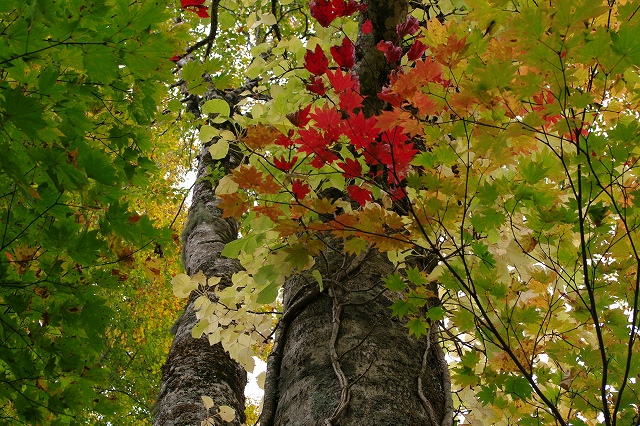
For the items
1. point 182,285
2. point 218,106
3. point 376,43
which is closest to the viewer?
point 218,106

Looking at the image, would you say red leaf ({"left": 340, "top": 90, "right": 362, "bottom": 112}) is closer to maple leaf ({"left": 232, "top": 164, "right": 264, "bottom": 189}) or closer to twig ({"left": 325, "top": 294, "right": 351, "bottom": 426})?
maple leaf ({"left": 232, "top": 164, "right": 264, "bottom": 189})

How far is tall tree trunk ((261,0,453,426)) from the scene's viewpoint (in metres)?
1.32

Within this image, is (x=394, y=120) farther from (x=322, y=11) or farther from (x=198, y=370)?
(x=198, y=370)

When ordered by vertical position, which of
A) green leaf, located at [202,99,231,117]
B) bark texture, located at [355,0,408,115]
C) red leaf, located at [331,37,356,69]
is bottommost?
green leaf, located at [202,99,231,117]

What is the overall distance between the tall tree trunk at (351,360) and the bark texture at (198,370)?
1042mm

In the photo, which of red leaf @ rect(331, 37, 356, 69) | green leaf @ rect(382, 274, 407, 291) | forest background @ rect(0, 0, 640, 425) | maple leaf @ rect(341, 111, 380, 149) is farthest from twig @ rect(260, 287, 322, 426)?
red leaf @ rect(331, 37, 356, 69)

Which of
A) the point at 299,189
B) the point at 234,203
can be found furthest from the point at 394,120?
the point at 234,203

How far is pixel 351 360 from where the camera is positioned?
56.4 inches

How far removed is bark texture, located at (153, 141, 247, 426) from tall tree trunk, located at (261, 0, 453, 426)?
1042 mm

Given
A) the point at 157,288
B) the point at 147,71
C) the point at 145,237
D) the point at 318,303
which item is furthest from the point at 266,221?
the point at 157,288

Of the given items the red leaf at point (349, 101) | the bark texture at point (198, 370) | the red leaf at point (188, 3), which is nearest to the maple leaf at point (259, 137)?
the red leaf at point (349, 101)

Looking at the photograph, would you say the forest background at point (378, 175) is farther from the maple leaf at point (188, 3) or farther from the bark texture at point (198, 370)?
the bark texture at point (198, 370)

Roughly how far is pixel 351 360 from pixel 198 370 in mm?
1581

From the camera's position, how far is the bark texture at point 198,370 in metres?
2.53
